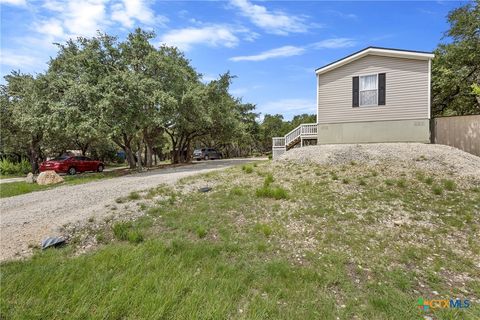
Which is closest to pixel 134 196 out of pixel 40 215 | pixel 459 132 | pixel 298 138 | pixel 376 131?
pixel 40 215

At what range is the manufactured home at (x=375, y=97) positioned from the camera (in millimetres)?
12391

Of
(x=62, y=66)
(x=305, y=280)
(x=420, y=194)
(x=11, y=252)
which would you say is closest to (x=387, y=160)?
(x=420, y=194)

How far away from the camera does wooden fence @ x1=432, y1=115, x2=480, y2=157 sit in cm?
1105

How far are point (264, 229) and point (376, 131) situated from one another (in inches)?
421

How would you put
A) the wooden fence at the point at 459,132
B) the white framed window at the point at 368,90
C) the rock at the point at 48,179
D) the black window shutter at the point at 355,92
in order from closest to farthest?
the wooden fence at the point at 459,132 < the rock at the point at 48,179 < the white framed window at the point at 368,90 < the black window shutter at the point at 355,92

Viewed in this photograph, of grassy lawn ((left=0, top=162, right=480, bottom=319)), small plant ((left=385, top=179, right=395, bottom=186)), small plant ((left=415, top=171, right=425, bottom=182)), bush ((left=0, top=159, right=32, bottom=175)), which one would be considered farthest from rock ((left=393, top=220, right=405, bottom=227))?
bush ((left=0, top=159, right=32, bottom=175))

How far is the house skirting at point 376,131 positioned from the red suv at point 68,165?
52.6 feet

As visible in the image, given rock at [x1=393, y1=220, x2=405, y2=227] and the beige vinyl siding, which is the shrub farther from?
the beige vinyl siding

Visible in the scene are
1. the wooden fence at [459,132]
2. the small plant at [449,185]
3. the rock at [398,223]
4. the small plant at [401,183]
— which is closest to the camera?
the rock at [398,223]

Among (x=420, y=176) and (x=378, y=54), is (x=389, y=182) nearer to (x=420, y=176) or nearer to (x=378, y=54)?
(x=420, y=176)

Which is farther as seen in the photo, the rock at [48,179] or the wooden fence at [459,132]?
the rock at [48,179]

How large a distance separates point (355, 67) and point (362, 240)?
11453 millimetres

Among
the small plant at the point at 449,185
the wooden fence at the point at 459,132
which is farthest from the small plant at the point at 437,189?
the wooden fence at the point at 459,132

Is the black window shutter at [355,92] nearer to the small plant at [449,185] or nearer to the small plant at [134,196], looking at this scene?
the small plant at [449,185]
